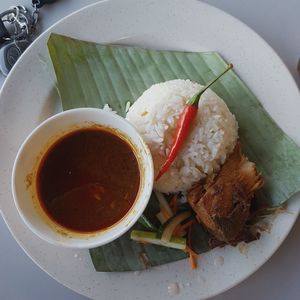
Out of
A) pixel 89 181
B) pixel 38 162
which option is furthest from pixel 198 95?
pixel 38 162

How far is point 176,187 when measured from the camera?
2.06 metres

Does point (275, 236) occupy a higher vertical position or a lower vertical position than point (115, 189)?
lower

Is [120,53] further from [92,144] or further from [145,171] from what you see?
[145,171]

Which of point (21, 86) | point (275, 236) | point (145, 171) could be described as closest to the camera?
point (145, 171)

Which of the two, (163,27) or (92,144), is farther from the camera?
(163,27)

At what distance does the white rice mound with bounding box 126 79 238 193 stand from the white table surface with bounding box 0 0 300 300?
0.51 meters

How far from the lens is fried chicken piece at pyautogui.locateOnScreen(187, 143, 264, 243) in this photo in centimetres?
189

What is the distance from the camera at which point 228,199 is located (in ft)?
6.23

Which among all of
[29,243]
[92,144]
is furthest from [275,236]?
[29,243]

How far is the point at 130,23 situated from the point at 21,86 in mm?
578

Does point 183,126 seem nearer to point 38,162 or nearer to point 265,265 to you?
point 38,162

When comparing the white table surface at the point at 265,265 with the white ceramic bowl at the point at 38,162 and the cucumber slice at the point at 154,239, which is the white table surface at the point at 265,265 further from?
the white ceramic bowl at the point at 38,162

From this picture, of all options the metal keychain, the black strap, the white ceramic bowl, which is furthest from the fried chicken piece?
the black strap

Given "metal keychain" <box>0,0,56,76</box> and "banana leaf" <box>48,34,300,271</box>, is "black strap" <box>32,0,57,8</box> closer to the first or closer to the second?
"metal keychain" <box>0,0,56,76</box>
